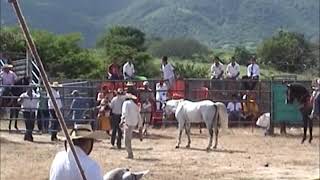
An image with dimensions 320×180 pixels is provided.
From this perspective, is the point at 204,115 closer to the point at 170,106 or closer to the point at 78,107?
the point at 170,106

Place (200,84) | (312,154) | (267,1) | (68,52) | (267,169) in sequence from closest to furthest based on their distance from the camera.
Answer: (267,169), (312,154), (200,84), (68,52), (267,1)

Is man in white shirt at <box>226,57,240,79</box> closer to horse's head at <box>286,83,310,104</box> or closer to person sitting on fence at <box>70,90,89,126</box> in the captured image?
horse's head at <box>286,83,310,104</box>

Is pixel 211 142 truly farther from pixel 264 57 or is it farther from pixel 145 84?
pixel 264 57

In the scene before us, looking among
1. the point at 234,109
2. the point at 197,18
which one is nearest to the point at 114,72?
the point at 234,109

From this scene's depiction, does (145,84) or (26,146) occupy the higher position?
(145,84)

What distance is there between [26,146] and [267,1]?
123825mm

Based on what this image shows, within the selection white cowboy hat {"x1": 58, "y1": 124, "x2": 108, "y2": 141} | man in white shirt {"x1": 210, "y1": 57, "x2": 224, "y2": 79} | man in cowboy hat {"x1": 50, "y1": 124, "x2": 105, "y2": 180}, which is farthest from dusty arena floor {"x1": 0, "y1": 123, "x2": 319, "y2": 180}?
man in cowboy hat {"x1": 50, "y1": 124, "x2": 105, "y2": 180}

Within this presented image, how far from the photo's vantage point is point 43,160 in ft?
57.6

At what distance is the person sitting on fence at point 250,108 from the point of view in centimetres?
2495

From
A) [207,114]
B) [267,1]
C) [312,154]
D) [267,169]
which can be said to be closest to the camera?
[267,169]

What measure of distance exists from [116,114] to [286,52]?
38310mm

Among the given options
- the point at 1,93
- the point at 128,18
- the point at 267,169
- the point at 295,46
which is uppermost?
the point at 128,18

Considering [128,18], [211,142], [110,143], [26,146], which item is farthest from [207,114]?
[128,18]

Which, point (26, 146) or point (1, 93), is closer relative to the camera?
point (26, 146)
